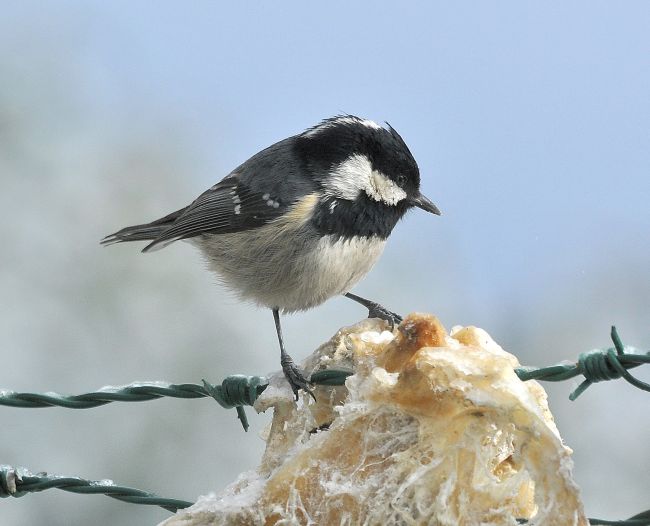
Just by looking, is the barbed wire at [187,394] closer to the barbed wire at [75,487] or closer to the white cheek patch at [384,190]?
the barbed wire at [75,487]

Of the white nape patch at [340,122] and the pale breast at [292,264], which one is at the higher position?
the white nape patch at [340,122]

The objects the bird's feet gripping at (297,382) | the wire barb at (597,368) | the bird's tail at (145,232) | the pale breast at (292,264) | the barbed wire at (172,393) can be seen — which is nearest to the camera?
the wire barb at (597,368)

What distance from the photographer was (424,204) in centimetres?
334

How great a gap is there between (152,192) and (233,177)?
1291 mm

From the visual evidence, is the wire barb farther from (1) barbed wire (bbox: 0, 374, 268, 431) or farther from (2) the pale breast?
(2) the pale breast

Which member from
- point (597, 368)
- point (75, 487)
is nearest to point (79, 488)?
point (75, 487)

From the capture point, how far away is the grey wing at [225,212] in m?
3.29

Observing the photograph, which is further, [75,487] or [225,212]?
[225,212]

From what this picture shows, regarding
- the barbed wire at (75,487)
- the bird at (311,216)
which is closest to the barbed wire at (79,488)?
the barbed wire at (75,487)

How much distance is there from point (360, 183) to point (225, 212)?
53cm

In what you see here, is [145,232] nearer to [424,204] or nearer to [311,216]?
[311,216]

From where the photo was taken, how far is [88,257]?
4.59 metres

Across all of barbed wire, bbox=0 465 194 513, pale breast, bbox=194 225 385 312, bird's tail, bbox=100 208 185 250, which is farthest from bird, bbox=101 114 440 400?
barbed wire, bbox=0 465 194 513

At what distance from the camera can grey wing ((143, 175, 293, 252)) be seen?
329cm
